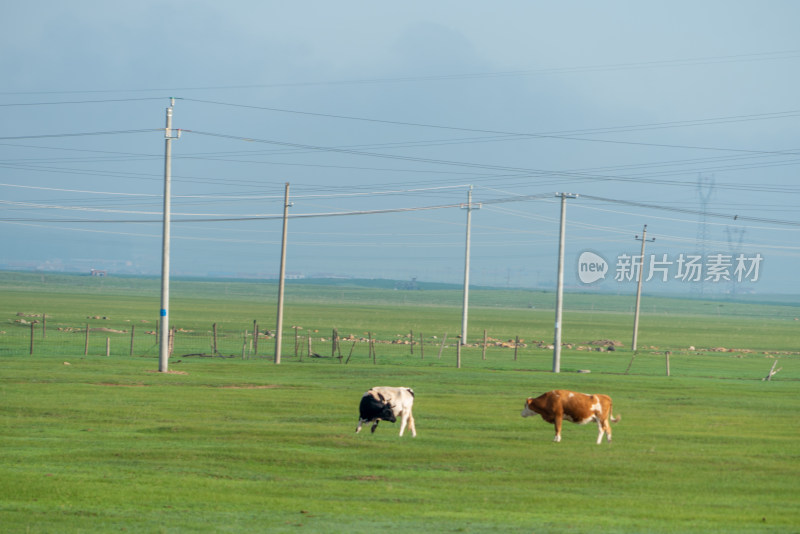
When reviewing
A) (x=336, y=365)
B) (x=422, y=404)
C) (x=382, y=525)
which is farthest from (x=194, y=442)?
(x=336, y=365)

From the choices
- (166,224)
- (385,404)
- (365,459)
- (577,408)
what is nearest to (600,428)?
(577,408)

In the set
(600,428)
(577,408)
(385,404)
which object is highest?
(577,408)

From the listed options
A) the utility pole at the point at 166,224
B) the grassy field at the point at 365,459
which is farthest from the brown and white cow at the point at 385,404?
the utility pole at the point at 166,224

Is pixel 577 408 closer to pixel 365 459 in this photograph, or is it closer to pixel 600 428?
pixel 600 428

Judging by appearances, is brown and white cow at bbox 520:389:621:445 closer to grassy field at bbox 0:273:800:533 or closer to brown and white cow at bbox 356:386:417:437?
grassy field at bbox 0:273:800:533

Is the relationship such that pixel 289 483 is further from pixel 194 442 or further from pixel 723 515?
pixel 723 515

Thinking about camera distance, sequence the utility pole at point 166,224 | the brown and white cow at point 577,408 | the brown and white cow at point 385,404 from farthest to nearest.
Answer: the utility pole at point 166,224 → the brown and white cow at point 577,408 → the brown and white cow at point 385,404

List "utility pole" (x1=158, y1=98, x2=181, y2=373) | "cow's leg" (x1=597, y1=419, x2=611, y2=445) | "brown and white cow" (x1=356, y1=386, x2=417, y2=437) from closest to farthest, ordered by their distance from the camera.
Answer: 1. "brown and white cow" (x1=356, y1=386, x2=417, y2=437)
2. "cow's leg" (x1=597, y1=419, x2=611, y2=445)
3. "utility pole" (x1=158, y1=98, x2=181, y2=373)

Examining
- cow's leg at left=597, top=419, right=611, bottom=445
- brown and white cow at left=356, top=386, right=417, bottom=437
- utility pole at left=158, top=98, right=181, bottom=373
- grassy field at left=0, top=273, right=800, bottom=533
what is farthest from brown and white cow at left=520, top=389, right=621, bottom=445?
utility pole at left=158, top=98, right=181, bottom=373

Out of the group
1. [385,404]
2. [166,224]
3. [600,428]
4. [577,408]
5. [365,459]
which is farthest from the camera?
[166,224]

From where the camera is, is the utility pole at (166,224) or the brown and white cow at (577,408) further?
the utility pole at (166,224)

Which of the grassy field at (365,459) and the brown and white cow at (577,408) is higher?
the brown and white cow at (577,408)

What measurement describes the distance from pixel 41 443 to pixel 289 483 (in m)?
7.26

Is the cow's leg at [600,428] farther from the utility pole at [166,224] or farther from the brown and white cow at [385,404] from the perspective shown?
the utility pole at [166,224]
